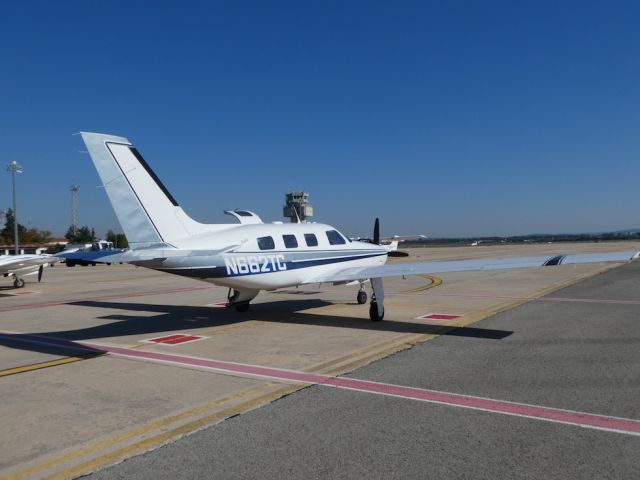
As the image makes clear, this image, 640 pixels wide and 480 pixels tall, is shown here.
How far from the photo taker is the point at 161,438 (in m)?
5.48

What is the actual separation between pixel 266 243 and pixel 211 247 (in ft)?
5.31

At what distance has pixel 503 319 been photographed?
13383 millimetres

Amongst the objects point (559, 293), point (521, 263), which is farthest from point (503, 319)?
point (559, 293)

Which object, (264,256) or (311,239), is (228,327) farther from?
Answer: (311,239)

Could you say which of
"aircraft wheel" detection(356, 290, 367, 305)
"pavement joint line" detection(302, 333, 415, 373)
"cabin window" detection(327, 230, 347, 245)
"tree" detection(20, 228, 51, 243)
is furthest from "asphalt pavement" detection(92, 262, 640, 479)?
"tree" detection(20, 228, 51, 243)

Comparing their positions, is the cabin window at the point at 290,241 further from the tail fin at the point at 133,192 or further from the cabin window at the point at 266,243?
the tail fin at the point at 133,192

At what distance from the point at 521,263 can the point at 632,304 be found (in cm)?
634

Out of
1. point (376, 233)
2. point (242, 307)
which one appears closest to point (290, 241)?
point (242, 307)

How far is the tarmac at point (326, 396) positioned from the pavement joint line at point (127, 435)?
26 millimetres

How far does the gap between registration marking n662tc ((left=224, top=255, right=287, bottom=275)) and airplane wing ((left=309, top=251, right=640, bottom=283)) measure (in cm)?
131

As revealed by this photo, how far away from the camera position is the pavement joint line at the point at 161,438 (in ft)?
15.4

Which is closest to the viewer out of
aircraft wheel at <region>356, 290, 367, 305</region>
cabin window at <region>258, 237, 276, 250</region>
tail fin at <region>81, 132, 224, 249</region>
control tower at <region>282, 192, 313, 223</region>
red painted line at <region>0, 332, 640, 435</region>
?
red painted line at <region>0, 332, 640, 435</region>

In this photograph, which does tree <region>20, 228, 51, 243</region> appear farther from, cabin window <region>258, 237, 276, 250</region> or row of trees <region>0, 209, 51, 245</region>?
cabin window <region>258, 237, 276, 250</region>

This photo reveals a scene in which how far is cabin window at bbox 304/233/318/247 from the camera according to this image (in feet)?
46.4
